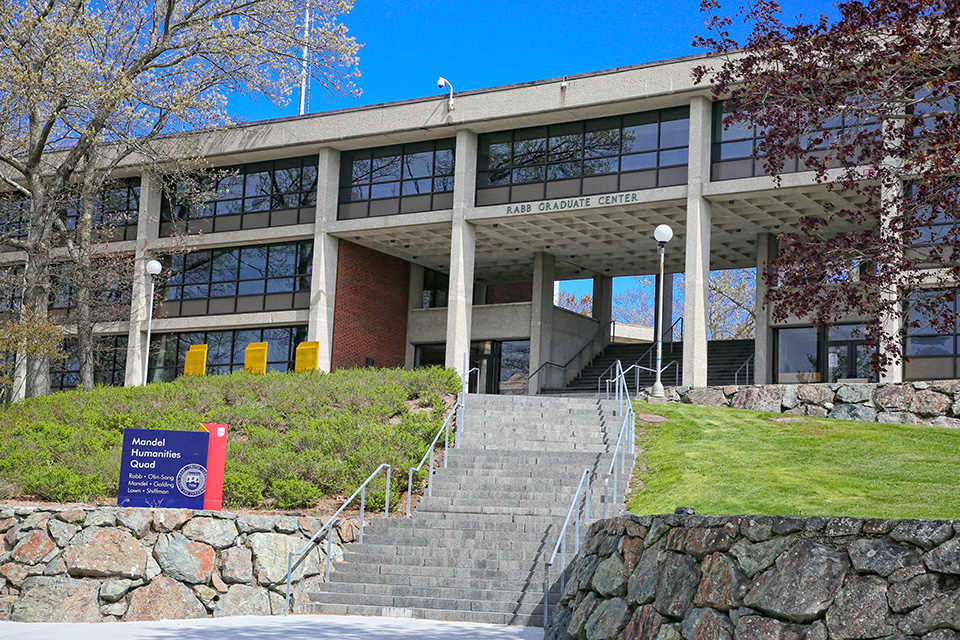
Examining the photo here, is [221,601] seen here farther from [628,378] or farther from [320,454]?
[628,378]

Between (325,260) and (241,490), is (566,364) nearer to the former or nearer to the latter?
(325,260)

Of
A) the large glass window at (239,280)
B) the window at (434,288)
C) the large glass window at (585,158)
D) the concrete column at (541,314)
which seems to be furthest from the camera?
the window at (434,288)

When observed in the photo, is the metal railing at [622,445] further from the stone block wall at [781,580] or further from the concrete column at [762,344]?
the concrete column at [762,344]

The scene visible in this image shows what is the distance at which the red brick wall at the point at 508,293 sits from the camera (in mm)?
41284

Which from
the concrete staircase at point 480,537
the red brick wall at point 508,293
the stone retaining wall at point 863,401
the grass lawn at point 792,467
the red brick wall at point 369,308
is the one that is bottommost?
the concrete staircase at point 480,537

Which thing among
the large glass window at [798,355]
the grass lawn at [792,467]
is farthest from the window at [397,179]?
the grass lawn at [792,467]

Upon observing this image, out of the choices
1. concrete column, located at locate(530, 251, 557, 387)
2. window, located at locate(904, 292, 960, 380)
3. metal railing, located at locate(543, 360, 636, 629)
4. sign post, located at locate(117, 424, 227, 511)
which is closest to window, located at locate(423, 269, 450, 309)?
concrete column, located at locate(530, 251, 557, 387)

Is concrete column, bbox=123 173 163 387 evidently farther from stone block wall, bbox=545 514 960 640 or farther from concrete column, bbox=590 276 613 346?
stone block wall, bbox=545 514 960 640

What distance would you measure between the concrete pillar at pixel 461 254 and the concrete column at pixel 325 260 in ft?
14.0

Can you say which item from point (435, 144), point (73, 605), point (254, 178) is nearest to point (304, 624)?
point (73, 605)

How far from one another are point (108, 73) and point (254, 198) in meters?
8.27

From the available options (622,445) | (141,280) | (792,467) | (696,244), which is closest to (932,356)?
(696,244)

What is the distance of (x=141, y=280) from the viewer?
111 feet

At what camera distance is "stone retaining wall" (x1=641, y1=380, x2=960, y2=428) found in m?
20.9
